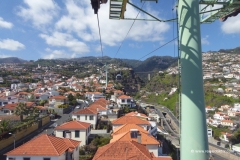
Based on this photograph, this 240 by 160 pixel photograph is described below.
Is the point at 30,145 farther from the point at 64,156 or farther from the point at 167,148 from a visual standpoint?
the point at 167,148

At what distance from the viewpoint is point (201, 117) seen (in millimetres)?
2418

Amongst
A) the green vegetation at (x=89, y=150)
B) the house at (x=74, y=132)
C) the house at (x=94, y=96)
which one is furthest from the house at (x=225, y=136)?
the house at (x=74, y=132)

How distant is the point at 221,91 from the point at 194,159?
9758cm

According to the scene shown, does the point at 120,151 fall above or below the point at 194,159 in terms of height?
below

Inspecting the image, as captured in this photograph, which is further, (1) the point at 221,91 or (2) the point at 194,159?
(1) the point at 221,91

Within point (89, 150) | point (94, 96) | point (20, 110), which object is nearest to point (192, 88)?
point (89, 150)

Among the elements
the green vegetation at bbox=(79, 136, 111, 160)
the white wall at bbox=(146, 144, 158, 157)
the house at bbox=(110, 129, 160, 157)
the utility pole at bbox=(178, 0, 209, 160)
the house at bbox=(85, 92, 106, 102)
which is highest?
the utility pole at bbox=(178, 0, 209, 160)

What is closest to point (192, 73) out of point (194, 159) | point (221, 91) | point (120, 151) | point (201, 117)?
point (201, 117)

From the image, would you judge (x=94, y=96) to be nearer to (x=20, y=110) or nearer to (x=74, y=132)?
(x=20, y=110)

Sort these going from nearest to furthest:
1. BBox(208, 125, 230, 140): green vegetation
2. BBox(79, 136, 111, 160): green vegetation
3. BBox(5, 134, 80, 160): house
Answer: BBox(5, 134, 80, 160): house → BBox(79, 136, 111, 160): green vegetation → BBox(208, 125, 230, 140): green vegetation

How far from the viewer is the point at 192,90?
2.42 m

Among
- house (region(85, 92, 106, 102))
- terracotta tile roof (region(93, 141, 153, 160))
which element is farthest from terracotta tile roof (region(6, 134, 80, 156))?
house (region(85, 92, 106, 102))

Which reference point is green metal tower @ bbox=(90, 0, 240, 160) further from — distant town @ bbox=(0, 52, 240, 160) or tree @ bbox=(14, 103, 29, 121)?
tree @ bbox=(14, 103, 29, 121)

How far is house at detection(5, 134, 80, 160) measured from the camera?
15.1 meters
